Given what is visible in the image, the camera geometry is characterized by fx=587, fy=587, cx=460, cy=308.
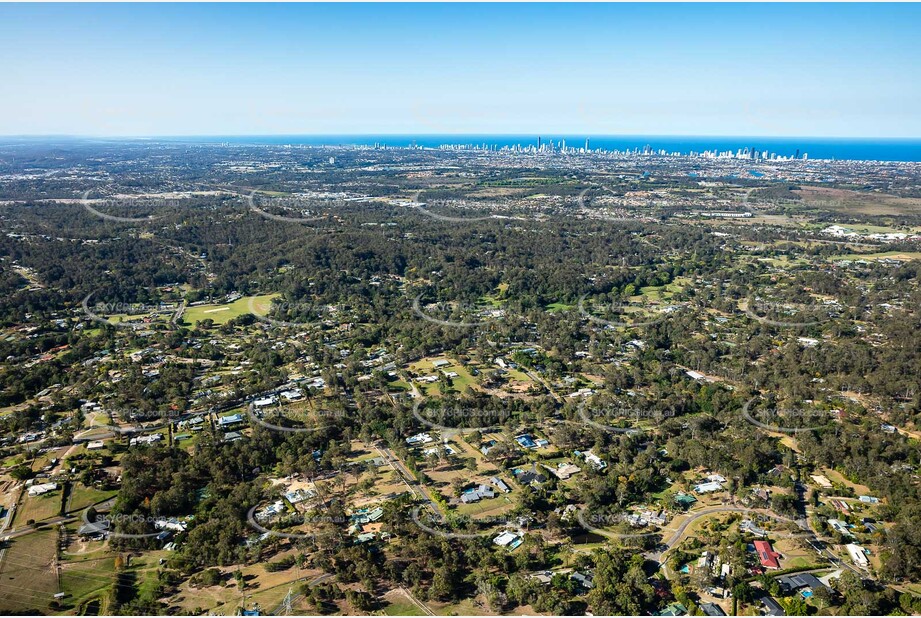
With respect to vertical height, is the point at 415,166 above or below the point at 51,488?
above

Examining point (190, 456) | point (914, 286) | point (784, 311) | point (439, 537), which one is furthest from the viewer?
point (914, 286)

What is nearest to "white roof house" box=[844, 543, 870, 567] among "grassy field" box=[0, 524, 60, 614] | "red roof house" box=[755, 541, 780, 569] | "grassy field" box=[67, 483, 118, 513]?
"red roof house" box=[755, 541, 780, 569]

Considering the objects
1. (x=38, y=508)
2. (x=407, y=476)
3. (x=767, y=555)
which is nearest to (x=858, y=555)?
(x=767, y=555)

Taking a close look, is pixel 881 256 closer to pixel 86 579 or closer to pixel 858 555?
pixel 858 555

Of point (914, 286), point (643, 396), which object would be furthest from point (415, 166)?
point (643, 396)

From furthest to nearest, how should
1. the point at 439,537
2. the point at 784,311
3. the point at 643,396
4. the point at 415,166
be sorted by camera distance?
the point at 415,166
the point at 784,311
the point at 643,396
the point at 439,537

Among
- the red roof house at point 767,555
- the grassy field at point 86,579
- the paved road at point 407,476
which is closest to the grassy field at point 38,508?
the grassy field at point 86,579

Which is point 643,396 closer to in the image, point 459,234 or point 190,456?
point 190,456
